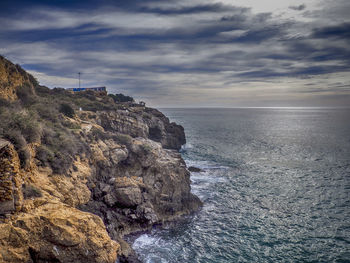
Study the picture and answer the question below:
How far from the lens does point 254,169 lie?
46469 mm

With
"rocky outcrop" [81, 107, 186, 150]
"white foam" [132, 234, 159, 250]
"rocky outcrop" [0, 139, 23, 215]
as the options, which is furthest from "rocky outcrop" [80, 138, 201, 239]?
"rocky outcrop" [81, 107, 186, 150]

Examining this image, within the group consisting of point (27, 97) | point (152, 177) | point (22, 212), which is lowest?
point (152, 177)

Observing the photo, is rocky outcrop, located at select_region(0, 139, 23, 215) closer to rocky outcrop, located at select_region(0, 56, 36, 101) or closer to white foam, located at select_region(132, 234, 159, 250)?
white foam, located at select_region(132, 234, 159, 250)

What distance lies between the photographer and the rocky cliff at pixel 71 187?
1240 centimetres

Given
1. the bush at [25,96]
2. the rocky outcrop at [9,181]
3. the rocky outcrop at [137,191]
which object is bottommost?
the rocky outcrop at [137,191]

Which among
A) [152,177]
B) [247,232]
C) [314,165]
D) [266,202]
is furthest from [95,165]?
[314,165]

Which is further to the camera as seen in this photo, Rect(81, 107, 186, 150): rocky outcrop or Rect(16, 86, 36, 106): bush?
Rect(81, 107, 186, 150): rocky outcrop

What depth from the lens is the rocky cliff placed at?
1240 centimetres

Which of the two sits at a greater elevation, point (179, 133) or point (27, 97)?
point (27, 97)

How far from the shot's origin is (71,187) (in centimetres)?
1825

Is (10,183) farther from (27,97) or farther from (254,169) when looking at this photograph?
(254,169)

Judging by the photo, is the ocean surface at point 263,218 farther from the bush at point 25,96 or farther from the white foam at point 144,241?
the bush at point 25,96

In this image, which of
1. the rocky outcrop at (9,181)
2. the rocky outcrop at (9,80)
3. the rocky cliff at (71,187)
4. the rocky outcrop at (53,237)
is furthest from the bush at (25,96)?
the rocky outcrop at (53,237)

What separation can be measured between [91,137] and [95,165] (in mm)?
4388
